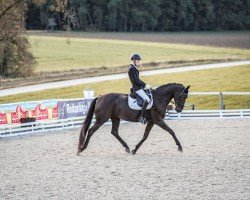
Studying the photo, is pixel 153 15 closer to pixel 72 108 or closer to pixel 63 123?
pixel 72 108

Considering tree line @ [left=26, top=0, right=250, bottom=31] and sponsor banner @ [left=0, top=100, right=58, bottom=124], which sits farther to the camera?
tree line @ [left=26, top=0, right=250, bottom=31]

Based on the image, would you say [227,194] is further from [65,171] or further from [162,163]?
[65,171]

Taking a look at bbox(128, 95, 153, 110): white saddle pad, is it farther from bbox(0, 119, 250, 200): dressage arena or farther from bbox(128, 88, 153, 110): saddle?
bbox(0, 119, 250, 200): dressage arena

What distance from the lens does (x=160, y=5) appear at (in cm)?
9988

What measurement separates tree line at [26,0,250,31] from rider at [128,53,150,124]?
233 feet

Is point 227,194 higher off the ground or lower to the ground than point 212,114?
higher

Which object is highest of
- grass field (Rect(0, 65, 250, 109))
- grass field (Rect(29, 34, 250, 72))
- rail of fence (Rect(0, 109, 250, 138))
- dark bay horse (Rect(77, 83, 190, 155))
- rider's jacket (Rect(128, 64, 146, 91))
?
rider's jacket (Rect(128, 64, 146, 91))

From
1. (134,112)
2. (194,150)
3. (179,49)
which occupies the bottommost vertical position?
(179,49)

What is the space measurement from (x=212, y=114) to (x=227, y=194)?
1182 cm

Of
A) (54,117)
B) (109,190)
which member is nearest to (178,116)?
(54,117)

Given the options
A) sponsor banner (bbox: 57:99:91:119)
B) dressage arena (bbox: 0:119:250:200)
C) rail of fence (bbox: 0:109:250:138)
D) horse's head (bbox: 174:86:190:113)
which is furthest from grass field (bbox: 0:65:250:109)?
horse's head (bbox: 174:86:190:113)

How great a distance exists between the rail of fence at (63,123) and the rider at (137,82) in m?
5.93

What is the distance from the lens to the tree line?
295 feet

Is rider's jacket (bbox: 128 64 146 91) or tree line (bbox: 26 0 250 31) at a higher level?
rider's jacket (bbox: 128 64 146 91)
